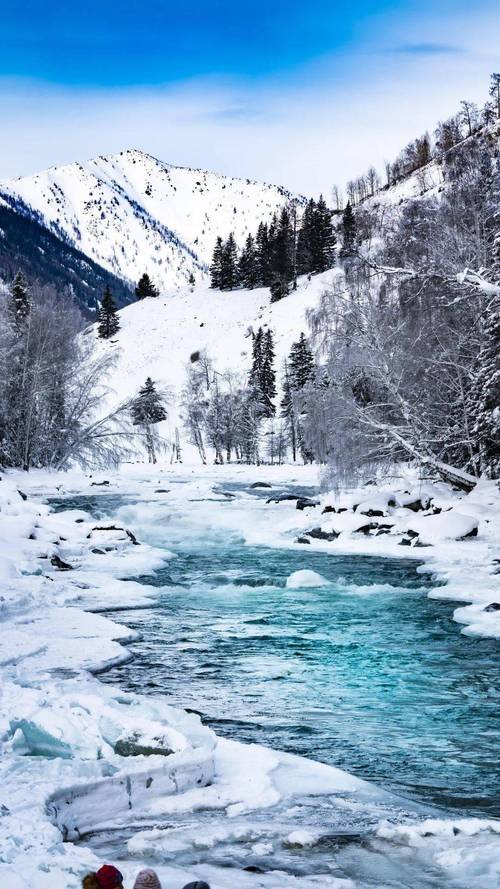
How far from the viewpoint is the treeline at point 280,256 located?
10244 cm

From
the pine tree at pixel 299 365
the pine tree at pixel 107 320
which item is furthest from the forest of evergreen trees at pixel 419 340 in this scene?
the pine tree at pixel 107 320

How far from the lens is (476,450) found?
23516 millimetres

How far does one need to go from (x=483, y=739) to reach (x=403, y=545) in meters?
12.0

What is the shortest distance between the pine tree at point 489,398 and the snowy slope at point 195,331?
203 ft

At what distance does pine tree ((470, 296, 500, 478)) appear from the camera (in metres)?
20.5

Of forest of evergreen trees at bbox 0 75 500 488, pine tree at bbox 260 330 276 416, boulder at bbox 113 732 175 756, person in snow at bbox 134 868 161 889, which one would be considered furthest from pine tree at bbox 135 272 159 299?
person in snow at bbox 134 868 161 889

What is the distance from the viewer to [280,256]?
102 m

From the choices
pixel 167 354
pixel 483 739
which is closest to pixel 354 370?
pixel 483 739

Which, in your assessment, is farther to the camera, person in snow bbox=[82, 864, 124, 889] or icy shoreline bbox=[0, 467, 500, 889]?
icy shoreline bbox=[0, 467, 500, 889]

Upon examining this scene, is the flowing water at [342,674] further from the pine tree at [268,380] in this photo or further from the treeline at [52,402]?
the pine tree at [268,380]

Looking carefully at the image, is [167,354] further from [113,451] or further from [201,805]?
[201,805]

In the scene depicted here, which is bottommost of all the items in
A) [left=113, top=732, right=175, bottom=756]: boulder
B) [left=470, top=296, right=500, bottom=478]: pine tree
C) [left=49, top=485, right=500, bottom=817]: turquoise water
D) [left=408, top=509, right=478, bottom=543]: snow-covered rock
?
[left=49, top=485, right=500, bottom=817]: turquoise water

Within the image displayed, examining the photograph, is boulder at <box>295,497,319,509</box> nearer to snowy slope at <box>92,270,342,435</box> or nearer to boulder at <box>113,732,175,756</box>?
boulder at <box>113,732,175,756</box>

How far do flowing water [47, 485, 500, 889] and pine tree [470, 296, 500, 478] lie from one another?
21.7 feet
